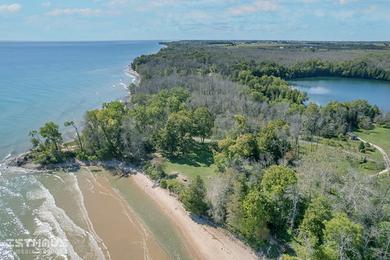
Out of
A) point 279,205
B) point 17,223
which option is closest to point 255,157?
point 279,205

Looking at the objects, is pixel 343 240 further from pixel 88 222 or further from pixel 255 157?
pixel 88 222

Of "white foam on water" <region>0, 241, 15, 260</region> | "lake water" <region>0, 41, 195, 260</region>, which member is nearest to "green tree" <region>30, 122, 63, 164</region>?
"lake water" <region>0, 41, 195, 260</region>

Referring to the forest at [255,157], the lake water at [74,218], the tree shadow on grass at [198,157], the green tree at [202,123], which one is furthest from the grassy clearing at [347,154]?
the lake water at [74,218]

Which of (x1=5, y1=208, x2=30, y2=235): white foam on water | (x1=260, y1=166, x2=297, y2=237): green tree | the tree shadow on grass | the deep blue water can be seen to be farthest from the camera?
the deep blue water

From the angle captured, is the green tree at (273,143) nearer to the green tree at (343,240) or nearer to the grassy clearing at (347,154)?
the grassy clearing at (347,154)

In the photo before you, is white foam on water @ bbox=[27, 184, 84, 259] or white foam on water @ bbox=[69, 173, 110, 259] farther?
white foam on water @ bbox=[69, 173, 110, 259]

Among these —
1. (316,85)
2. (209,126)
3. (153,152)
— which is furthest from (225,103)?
(316,85)

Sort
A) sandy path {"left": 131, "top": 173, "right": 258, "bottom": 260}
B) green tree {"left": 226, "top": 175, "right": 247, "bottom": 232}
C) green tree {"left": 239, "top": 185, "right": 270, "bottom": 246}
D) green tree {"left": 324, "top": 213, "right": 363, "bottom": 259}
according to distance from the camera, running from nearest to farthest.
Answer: green tree {"left": 324, "top": 213, "right": 363, "bottom": 259}
green tree {"left": 239, "top": 185, "right": 270, "bottom": 246}
sandy path {"left": 131, "top": 173, "right": 258, "bottom": 260}
green tree {"left": 226, "top": 175, "right": 247, "bottom": 232}

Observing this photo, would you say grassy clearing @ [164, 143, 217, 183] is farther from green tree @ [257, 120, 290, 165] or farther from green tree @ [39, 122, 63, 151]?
green tree @ [39, 122, 63, 151]
